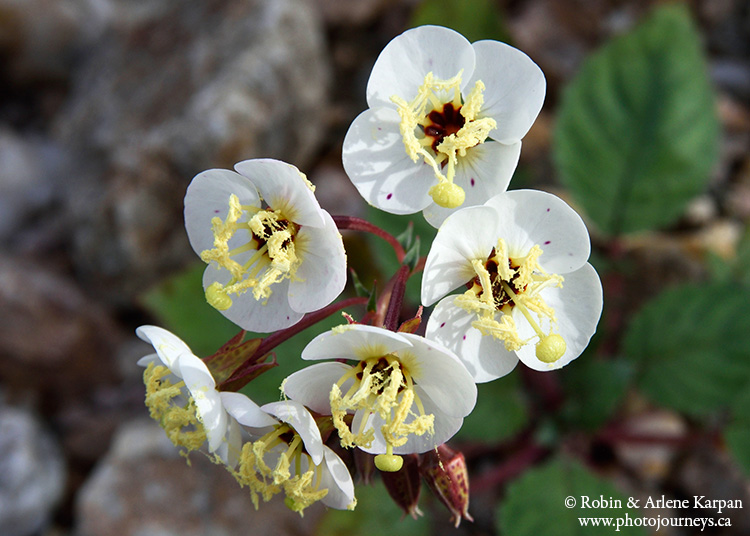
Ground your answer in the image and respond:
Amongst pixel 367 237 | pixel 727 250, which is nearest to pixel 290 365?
pixel 367 237

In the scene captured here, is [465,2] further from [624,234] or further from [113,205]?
[113,205]

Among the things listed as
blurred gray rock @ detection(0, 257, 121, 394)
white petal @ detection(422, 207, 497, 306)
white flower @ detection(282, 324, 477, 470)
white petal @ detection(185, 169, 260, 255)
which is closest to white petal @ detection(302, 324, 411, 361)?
white flower @ detection(282, 324, 477, 470)

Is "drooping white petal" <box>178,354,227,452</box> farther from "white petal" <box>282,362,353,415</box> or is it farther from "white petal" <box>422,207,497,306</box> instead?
"white petal" <box>422,207,497,306</box>

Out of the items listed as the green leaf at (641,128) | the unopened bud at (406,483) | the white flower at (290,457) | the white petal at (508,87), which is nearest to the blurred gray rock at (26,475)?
the white flower at (290,457)

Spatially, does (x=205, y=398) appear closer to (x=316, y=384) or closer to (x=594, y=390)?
(x=316, y=384)

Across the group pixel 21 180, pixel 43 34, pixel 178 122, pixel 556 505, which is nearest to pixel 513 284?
pixel 556 505
